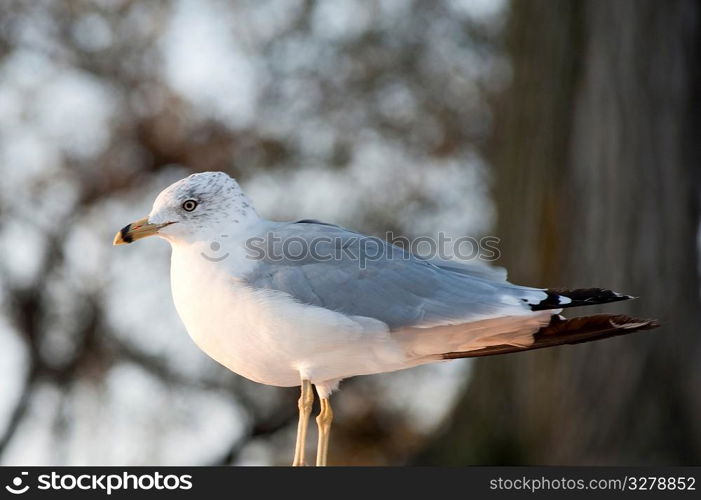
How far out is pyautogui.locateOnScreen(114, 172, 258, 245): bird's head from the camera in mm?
2707

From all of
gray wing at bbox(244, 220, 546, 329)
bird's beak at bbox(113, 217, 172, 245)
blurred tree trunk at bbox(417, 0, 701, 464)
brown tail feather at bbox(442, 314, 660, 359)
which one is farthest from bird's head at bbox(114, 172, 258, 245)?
blurred tree trunk at bbox(417, 0, 701, 464)

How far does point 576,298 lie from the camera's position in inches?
94.0

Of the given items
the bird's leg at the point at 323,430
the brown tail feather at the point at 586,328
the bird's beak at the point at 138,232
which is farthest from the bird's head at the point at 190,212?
the brown tail feather at the point at 586,328

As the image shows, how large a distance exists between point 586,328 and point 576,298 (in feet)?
0.27

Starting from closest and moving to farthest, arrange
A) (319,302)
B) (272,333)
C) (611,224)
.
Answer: (272,333) < (319,302) < (611,224)

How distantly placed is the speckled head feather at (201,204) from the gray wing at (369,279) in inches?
4.4

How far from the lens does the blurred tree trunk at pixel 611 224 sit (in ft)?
16.3

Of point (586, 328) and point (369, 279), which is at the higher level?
point (369, 279)

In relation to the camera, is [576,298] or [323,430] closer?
[576,298]

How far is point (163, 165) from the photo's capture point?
24.0ft

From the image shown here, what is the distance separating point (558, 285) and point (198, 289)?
2846mm

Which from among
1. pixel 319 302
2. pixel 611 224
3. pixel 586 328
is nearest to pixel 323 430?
pixel 319 302

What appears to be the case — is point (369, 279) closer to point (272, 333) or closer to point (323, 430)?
point (272, 333)

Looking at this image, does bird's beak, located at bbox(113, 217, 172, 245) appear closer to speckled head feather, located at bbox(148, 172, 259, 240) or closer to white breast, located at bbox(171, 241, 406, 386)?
speckled head feather, located at bbox(148, 172, 259, 240)
